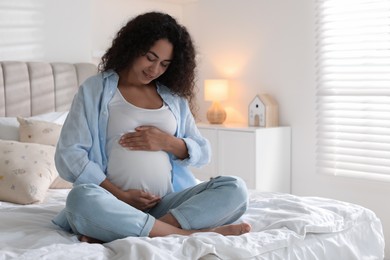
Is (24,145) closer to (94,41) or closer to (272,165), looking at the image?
(94,41)

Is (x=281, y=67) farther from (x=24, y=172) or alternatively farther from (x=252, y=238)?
(x=252, y=238)

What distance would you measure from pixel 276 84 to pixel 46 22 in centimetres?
163

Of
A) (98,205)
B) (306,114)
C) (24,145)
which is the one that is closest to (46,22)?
(24,145)

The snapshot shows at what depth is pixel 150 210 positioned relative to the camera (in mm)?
2174

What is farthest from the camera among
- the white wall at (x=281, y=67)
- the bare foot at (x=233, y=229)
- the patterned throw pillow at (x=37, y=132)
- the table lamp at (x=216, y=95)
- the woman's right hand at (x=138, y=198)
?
the table lamp at (x=216, y=95)

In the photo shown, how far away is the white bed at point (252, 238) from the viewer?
1.67m

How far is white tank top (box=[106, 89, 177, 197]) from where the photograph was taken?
2100mm

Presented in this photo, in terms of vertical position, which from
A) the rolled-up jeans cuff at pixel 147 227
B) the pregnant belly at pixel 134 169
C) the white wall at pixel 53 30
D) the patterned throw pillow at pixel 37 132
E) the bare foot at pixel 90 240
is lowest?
the bare foot at pixel 90 240

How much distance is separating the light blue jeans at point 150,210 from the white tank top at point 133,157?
84 millimetres

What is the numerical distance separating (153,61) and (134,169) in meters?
0.40

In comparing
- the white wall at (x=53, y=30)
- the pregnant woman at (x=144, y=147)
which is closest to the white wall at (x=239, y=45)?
the white wall at (x=53, y=30)

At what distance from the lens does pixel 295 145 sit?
13.4 feet

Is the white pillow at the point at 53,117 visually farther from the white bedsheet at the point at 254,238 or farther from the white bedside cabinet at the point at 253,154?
the white bedside cabinet at the point at 253,154

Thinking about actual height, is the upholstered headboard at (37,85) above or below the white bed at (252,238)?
above
